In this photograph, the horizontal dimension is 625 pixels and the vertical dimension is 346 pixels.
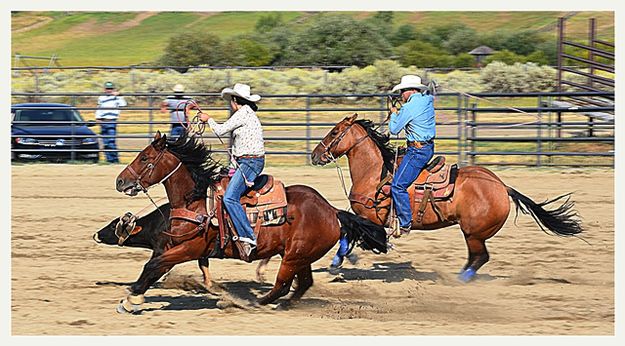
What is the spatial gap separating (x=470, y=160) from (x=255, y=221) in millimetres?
9509

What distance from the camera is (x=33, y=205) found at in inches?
489

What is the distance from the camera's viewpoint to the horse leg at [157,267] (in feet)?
22.4

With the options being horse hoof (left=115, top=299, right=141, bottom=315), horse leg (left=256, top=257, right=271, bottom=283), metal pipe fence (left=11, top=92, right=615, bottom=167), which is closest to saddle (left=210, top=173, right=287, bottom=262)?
horse hoof (left=115, top=299, right=141, bottom=315)

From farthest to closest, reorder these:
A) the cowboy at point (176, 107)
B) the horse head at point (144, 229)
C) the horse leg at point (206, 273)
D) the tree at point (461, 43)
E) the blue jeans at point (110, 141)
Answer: the tree at point (461, 43) → the blue jeans at point (110, 141) → the cowboy at point (176, 107) → the horse leg at point (206, 273) → the horse head at point (144, 229)

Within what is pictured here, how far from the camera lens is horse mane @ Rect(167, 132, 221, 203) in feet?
23.2

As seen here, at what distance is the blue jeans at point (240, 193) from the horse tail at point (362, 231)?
2.60 feet

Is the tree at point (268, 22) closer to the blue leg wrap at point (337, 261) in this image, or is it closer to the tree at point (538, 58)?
the tree at point (538, 58)

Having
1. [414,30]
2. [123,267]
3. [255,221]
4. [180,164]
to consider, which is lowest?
[123,267]

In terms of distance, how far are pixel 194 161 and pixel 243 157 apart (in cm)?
43

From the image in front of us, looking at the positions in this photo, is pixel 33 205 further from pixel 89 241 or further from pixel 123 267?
pixel 123 267

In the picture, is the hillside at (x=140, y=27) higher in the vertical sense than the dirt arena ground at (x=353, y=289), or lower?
higher

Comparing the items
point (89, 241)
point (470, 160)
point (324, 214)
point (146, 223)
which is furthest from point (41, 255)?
point (470, 160)

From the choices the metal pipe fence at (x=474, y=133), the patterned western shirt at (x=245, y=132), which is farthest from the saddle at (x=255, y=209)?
the metal pipe fence at (x=474, y=133)

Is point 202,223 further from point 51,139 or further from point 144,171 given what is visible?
point 51,139
